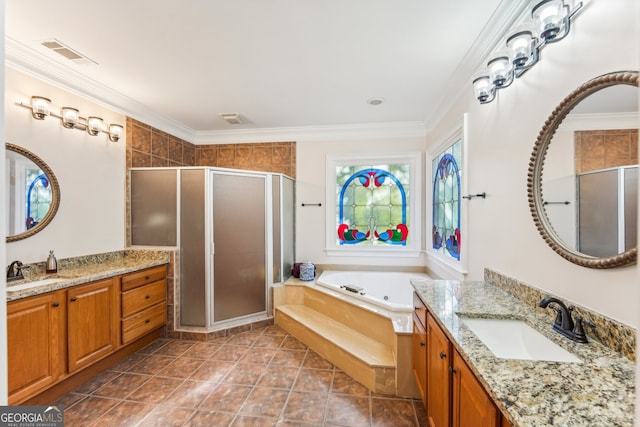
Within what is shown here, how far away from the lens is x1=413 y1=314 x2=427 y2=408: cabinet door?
1577 millimetres

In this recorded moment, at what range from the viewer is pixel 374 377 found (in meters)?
2.02

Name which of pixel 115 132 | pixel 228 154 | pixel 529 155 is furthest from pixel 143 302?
pixel 529 155

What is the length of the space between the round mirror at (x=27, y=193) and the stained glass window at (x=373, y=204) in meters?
2.95

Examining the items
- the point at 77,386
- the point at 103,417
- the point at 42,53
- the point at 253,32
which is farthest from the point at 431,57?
the point at 77,386

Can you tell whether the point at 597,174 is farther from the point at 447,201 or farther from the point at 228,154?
the point at 228,154

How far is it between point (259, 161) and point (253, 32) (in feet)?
7.28

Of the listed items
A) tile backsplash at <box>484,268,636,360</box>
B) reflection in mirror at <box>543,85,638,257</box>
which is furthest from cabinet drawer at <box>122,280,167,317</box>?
reflection in mirror at <box>543,85,638,257</box>

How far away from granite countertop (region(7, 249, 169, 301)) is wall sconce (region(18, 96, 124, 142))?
1.17m

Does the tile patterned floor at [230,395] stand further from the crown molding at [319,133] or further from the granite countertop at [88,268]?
the crown molding at [319,133]

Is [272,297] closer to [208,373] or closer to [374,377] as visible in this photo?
[208,373]

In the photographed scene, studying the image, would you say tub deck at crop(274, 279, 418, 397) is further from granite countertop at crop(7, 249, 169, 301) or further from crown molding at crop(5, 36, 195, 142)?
crown molding at crop(5, 36, 195, 142)

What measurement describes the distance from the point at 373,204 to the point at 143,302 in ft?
9.45

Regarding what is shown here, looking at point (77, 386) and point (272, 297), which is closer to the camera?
point (77, 386)

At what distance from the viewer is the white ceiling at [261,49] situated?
1608mm
